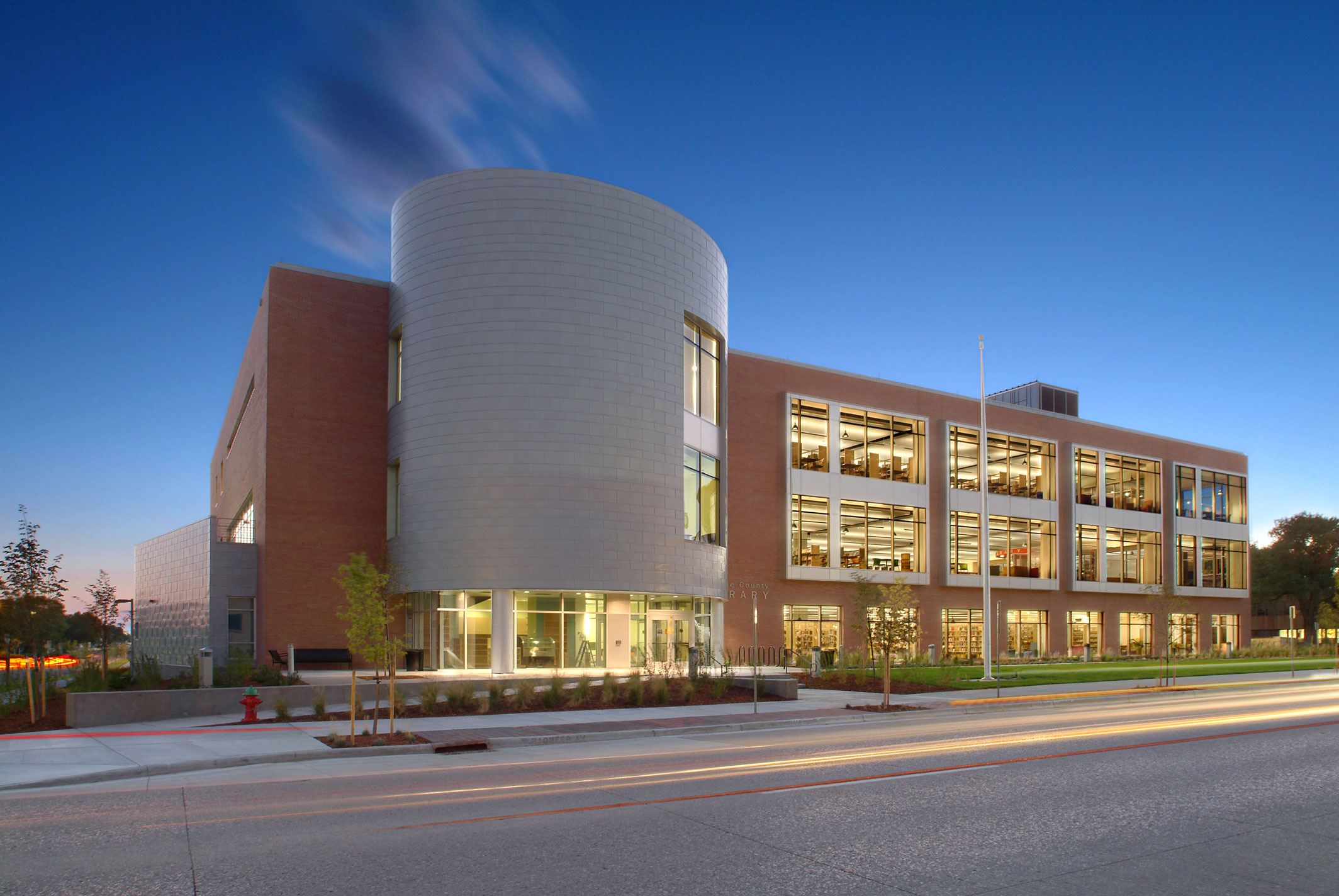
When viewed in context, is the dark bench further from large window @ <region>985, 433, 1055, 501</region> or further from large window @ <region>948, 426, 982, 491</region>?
large window @ <region>985, 433, 1055, 501</region>

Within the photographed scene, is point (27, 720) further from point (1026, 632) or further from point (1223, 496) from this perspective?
point (1223, 496)

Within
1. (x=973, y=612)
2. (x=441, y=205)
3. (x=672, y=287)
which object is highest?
(x=441, y=205)

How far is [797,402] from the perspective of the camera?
151 ft

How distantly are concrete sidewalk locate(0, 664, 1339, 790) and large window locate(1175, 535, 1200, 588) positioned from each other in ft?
138

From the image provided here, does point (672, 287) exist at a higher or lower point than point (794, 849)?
higher

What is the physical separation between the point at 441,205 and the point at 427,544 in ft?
40.8

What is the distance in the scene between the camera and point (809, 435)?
4666 cm

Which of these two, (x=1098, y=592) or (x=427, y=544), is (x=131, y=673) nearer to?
(x=427, y=544)

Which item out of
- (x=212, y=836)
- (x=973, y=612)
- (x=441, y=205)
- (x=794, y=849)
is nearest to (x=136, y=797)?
(x=212, y=836)

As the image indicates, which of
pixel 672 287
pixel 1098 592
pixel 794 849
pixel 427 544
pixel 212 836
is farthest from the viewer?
pixel 1098 592

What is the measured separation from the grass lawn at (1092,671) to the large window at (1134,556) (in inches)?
281

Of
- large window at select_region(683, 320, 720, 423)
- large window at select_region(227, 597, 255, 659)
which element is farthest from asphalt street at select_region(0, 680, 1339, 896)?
large window at select_region(683, 320, 720, 423)

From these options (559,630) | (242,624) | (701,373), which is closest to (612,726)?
(559,630)

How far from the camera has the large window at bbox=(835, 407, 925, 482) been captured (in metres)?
48.2
